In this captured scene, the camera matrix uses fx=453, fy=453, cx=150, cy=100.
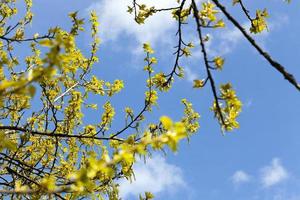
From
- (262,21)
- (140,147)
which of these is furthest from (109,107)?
(140,147)

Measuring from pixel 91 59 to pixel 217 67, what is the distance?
11.8 ft

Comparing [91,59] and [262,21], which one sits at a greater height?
[91,59]

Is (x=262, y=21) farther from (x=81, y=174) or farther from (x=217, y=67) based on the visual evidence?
(x=81, y=174)

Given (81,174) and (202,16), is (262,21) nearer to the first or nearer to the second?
(202,16)

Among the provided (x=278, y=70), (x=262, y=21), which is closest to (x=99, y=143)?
(x=262, y=21)

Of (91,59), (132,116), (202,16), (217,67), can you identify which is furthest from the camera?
(91,59)

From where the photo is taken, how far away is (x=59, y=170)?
6.50 meters

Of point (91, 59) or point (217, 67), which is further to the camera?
point (91, 59)

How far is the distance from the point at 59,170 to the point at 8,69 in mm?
1692

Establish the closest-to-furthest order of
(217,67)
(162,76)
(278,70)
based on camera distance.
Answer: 1. (278,70)
2. (217,67)
3. (162,76)

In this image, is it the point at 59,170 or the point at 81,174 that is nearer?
the point at 81,174

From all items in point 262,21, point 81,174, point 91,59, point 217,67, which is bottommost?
point 81,174

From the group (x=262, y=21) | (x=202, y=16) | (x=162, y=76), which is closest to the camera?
(x=202, y=16)

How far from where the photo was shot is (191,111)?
20.0 ft
